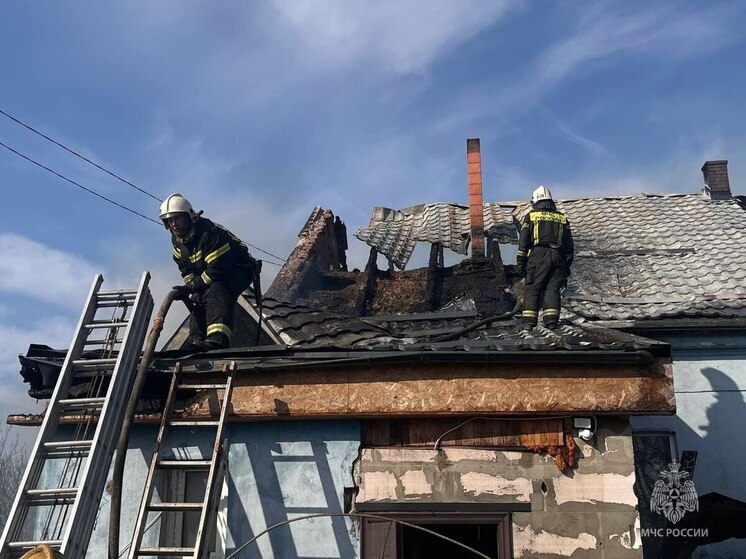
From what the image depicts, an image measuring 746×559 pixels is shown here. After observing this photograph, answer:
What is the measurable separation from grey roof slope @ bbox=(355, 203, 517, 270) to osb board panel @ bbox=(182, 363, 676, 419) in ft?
24.2

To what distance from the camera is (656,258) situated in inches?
436

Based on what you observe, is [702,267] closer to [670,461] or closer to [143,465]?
[670,461]

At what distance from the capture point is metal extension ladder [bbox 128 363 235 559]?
15.0 ft

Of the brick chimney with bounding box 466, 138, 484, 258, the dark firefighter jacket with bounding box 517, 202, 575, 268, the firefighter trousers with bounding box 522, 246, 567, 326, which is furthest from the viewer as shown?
the brick chimney with bounding box 466, 138, 484, 258

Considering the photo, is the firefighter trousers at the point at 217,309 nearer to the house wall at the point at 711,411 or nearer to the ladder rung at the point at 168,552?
the ladder rung at the point at 168,552

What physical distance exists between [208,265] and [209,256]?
3.3 inches

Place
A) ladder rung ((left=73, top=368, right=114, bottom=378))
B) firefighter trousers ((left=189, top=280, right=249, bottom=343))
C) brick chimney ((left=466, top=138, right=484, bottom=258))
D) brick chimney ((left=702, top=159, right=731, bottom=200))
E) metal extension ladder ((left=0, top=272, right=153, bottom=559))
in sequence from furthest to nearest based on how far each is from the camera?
brick chimney ((left=702, top=159, right=731, bottom=200))
brick chimney ((left=466, top=138, right=484, bottom=258))
firefighter trousers ((left=189, top=280, right=249, bottom=343))
ladder rung ((left=73, top=368, right=114, bottom=378))
metal extension ladder ((left=0, top=272, right=153, bottom=559))

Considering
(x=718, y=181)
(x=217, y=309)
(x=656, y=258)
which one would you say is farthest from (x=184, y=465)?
(x=718, y=181)

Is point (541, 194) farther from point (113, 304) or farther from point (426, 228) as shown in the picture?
point (426, 228)

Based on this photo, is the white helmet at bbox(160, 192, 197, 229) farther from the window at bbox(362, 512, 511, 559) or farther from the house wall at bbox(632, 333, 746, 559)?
the house wall at bbox(632, 333, 746, 559)

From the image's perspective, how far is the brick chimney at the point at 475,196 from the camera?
1286 centimetres

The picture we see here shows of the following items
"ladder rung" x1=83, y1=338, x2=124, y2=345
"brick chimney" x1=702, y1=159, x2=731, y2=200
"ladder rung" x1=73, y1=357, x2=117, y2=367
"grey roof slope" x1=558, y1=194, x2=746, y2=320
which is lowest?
"ladder rung" x1=73, y1=357, x2=117, y2=367

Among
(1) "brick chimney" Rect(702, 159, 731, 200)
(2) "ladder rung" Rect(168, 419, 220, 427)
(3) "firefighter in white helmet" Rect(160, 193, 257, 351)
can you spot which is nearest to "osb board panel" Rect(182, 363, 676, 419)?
(2) "ladder rung" Rect(168, 419, 220, 427)

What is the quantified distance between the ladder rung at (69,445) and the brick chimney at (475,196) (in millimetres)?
8464
